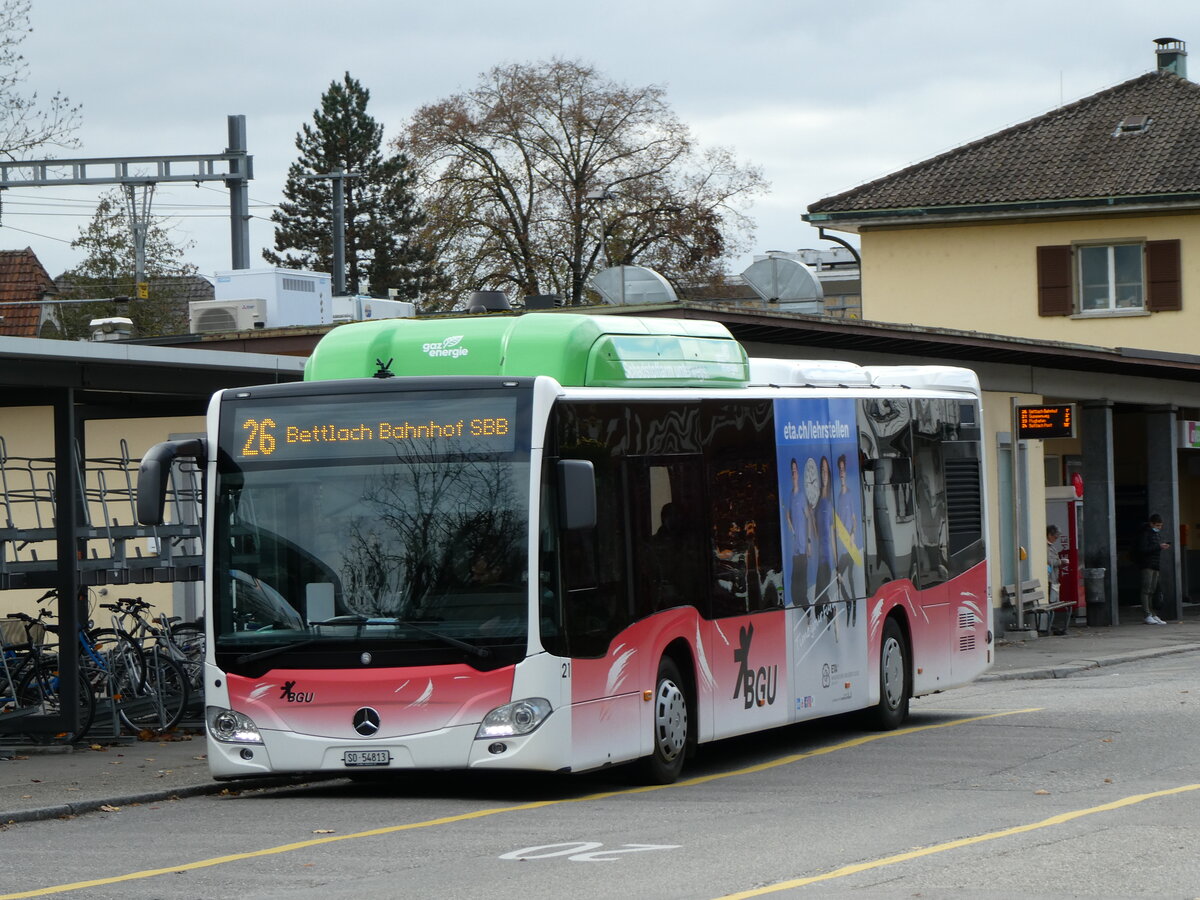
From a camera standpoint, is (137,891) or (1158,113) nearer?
(137,891)

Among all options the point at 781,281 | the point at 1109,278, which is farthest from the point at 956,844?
the point at 1109,278

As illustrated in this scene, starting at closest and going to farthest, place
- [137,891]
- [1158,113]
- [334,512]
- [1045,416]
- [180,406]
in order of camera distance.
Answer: [137,891] < [334,512] < [180,406] < [1045,416] < [1158,113]

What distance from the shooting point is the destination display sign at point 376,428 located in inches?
491

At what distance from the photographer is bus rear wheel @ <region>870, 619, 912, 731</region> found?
1703 centimetres

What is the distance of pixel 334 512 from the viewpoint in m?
12.5

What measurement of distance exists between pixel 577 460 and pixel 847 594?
442 centimetres

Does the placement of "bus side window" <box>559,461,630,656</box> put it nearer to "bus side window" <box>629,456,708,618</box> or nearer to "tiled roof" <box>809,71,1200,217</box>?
"bus side window" <box>629,456,708,618</box>

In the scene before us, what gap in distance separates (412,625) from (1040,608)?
20.5 metres

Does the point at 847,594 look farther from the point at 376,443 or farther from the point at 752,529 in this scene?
the point at 376,443

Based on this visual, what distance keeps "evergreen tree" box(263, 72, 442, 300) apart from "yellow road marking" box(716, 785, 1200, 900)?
71.7m

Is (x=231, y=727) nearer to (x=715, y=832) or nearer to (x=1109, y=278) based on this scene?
(x=715, y=832)

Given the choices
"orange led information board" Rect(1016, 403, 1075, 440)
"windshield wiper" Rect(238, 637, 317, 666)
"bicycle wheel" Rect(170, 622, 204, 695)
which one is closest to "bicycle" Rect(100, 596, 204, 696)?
"bicycle wheel" Rect(170, 622, 204, 695)

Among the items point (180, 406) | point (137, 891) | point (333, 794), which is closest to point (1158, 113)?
point (180, 406)

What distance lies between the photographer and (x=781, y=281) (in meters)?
30.0
